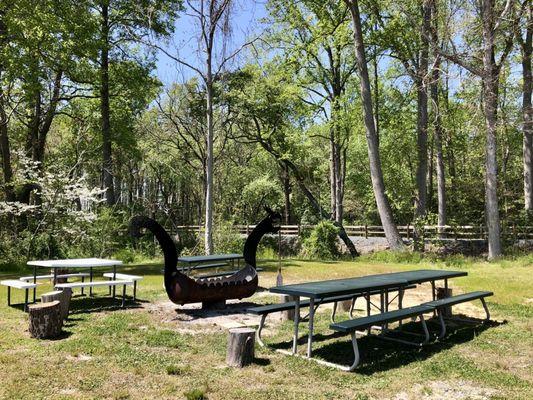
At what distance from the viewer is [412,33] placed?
20094mm

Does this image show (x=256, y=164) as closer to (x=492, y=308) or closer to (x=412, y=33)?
(x=412, y=33)

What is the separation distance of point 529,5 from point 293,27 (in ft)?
33.8

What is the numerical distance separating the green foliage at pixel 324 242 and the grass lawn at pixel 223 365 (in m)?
11.3

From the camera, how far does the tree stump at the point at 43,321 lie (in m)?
5.97

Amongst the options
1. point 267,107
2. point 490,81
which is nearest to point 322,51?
point 267,107

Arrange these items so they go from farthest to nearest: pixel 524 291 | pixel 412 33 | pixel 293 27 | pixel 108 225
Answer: pixel 293 27, pixel 412 33, pixel 108 225, pixel 524 291

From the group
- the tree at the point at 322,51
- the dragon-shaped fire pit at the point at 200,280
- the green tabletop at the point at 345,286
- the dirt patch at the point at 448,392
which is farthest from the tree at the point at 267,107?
the dirt patch at the point at 448,392

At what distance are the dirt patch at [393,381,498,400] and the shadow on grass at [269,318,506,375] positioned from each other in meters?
0.61

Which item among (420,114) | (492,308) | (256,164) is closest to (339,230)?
(420,114)

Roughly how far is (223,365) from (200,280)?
9.72ft

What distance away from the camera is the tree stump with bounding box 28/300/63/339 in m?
5.97

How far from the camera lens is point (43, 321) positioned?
597cm

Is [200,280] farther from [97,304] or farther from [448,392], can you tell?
Result: [448,392]

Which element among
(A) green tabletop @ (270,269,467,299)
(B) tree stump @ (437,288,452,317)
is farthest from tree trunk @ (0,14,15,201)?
(B) tree stump @ (437,288,452,317)
